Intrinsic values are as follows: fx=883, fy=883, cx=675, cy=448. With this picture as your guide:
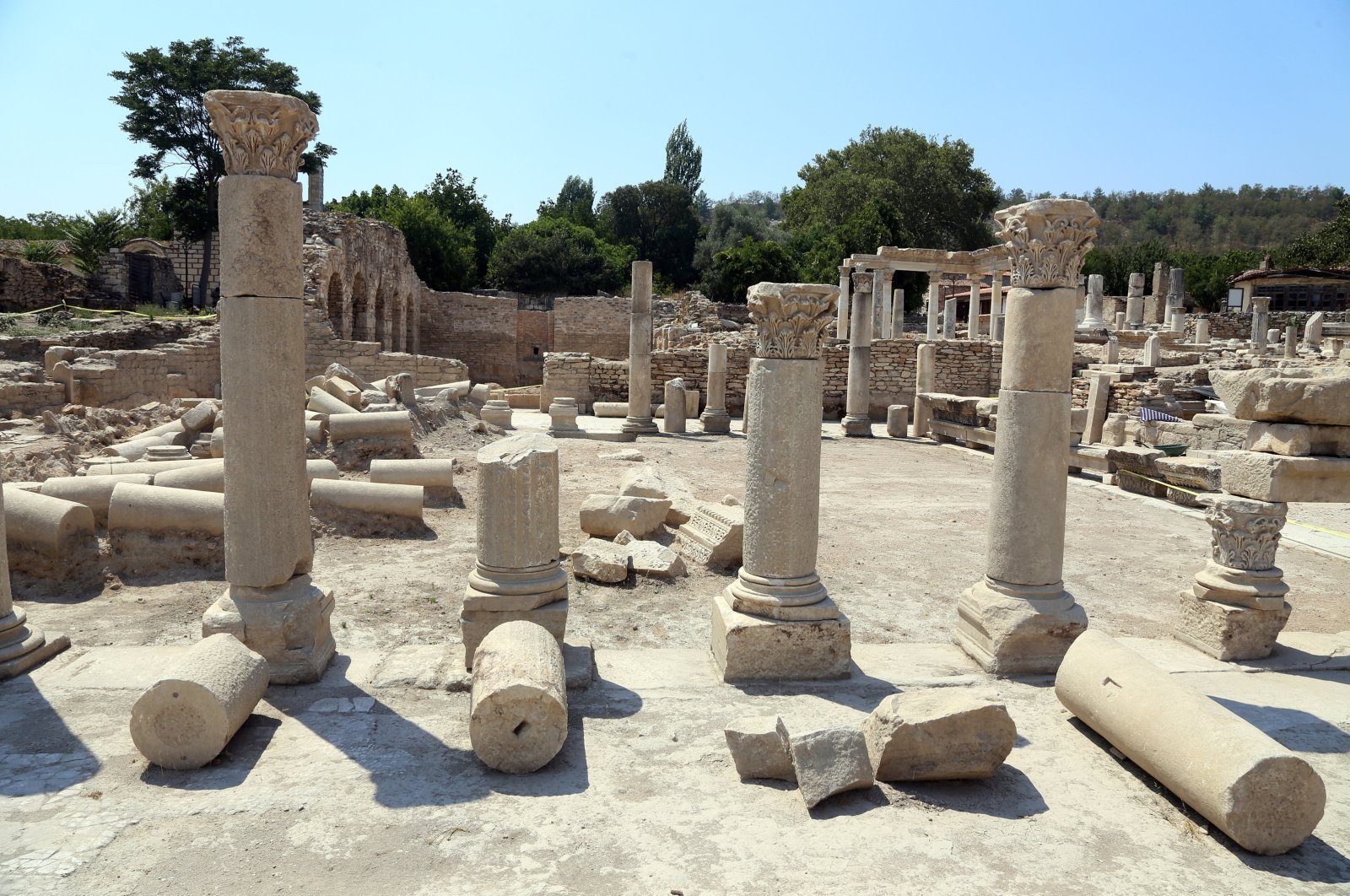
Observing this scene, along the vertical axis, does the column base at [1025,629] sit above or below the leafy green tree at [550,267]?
below

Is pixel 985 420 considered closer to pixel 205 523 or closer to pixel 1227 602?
pixel 1227 602

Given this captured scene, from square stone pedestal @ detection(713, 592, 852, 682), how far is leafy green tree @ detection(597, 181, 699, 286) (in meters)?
51.6

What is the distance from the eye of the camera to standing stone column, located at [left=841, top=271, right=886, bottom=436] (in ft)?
68.9

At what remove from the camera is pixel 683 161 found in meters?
70.0

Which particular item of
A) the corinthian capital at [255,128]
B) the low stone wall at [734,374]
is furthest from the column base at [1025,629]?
the low stone wall at [734,374]

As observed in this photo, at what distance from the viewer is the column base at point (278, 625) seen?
5.46 m

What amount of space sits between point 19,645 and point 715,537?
Answer: 5557mm

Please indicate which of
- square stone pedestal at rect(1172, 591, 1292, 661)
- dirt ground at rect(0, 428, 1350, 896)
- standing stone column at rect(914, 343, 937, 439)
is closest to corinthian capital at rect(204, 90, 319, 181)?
dirt ground at rect(0, 428, 1350, 896)

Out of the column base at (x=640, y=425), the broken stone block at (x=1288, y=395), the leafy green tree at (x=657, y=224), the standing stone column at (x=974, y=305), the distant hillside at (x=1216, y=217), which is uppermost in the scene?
the distant hillside at (x=1216, y=217)

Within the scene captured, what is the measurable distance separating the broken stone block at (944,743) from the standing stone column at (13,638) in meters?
5.23

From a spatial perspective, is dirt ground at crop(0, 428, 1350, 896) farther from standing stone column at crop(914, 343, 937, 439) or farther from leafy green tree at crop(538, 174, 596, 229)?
leafy green tree at crop(538, 174, 596, 229)

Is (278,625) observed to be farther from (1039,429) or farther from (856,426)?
(856,426)

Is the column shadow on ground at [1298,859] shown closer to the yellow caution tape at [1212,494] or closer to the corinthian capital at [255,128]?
the corinthian capital at [255,128]

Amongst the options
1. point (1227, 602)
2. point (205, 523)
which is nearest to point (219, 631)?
point (205, 523)
